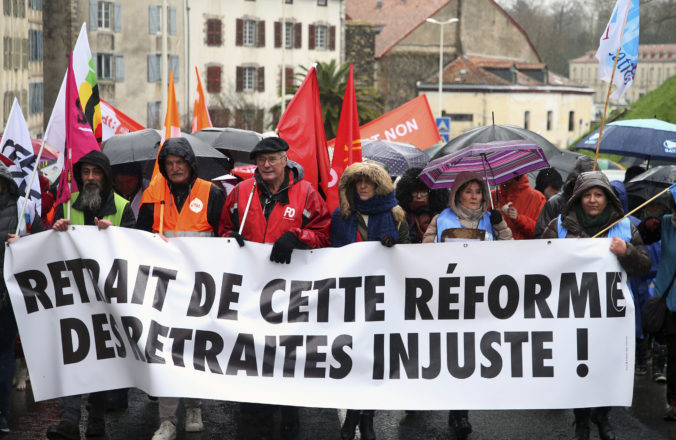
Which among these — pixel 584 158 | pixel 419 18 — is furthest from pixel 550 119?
pixel 584 158

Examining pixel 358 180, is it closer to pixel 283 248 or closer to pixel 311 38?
pixel 283 248

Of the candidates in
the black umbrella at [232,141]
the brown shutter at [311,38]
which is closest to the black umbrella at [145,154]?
the black umbrella at [232,141]

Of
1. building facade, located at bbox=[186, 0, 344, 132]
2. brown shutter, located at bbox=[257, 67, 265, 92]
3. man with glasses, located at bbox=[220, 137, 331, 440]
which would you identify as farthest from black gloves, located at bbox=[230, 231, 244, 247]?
brown shutter, located at bbox=[257, 67, 265, 92]

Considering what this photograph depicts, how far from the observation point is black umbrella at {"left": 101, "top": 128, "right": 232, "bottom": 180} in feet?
33.6

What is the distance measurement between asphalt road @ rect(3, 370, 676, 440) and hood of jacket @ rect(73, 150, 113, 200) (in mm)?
1682

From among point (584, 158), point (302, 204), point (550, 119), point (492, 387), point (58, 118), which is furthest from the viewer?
point (550, 119)

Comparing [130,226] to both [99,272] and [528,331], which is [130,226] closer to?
[99,272]

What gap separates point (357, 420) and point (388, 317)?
76 centimetres

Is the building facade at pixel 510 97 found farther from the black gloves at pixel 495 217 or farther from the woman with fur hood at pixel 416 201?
the black gloves at pixel 495 217

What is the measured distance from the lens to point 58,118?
8.33 metres

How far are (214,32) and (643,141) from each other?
53664 mm

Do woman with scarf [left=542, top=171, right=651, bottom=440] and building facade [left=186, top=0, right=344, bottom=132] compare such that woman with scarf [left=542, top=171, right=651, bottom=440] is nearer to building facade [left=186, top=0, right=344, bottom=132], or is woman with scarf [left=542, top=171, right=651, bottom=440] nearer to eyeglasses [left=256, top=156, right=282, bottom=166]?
eyeglasses [left=256, top=156, right=282, bottom=166]

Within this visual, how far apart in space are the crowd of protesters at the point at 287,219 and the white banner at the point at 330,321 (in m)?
0.19

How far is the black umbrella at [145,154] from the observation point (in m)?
10.2
